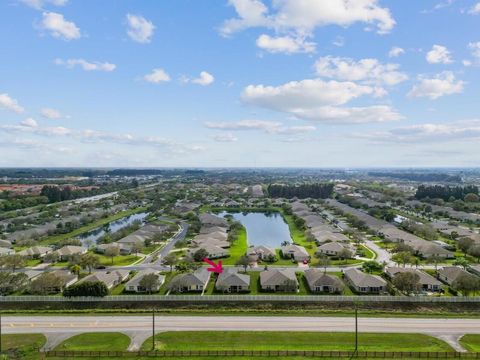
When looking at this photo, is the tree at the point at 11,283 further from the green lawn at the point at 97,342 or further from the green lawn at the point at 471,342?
the green lawn at the point at 471,342

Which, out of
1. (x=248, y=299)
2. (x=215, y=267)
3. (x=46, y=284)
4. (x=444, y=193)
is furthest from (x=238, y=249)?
(x=444, y=193)

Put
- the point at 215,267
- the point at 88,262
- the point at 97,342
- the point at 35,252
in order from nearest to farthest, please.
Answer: the point at 97,342
the point at 88,262
the point at 215,267
the point at 35,252

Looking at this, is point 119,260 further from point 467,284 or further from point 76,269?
point 467,284

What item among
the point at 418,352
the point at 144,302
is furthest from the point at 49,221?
the point at 418,352

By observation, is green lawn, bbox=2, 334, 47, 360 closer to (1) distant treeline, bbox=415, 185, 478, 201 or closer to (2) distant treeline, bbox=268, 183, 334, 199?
(2) distant treeline, bbox=268, 183, 334, 199

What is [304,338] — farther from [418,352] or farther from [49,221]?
[49,221]

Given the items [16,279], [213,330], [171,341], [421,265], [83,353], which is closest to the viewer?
[83,353]
